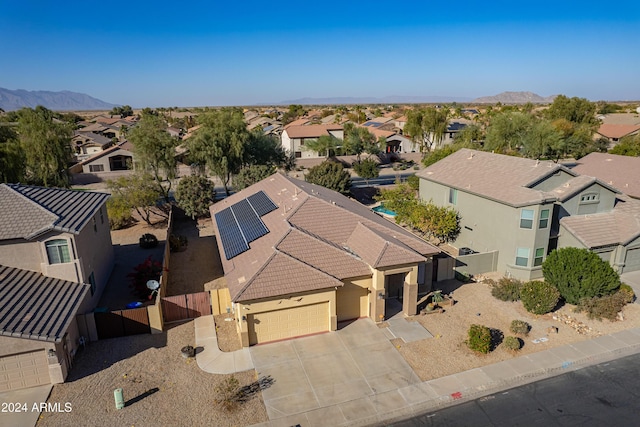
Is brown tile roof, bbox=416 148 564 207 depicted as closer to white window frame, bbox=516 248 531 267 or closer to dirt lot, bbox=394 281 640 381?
white window frame, bbox=516 248 531 267

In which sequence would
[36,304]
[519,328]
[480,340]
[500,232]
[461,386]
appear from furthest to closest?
[500,232] < [519,328] < [480,340] < [36,304] < [461,386]

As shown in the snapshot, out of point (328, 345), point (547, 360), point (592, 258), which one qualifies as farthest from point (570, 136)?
point (328, 345)

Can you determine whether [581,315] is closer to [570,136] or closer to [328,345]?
[328,345]

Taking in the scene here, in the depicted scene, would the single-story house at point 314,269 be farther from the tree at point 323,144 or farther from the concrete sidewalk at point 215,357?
the tree at point 323,144

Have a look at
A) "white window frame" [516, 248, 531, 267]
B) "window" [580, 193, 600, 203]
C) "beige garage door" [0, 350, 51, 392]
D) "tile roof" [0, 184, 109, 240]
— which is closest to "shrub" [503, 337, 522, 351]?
"white window frame" [516, 248, 531, 267]


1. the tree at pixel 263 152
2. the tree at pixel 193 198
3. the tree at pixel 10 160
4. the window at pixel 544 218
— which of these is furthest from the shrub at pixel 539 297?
the tree at pixel 10 160

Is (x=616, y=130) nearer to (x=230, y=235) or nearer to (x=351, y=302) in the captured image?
(x=351, y=302)

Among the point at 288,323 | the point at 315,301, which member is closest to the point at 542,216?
the point at 315,301
